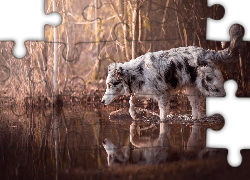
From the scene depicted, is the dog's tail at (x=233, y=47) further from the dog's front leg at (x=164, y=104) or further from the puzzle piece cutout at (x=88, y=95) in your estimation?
the dog's front leg at (x=164, y=104)

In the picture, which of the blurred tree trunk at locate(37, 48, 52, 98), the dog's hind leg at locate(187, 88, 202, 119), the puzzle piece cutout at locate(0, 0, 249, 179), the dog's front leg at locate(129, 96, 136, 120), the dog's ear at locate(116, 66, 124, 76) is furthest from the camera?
the blurred tree trunk at locate(37, 48, 52, 98)

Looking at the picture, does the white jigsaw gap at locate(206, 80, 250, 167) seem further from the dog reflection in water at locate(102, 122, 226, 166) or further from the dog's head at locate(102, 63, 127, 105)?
the dog's head at locate(102, 63, 127, 105)

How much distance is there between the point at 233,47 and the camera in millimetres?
5148

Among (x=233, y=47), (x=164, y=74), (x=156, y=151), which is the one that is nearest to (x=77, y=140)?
(x=156, y=151)

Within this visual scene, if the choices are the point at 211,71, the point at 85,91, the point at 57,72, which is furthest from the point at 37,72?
the point at 211,71

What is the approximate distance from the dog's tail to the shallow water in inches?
47.3

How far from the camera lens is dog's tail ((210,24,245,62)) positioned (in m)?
4.57

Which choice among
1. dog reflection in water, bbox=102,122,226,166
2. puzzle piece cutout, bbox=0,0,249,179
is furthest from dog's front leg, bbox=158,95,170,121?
dog reflection in water, bbox=102,122,226,166

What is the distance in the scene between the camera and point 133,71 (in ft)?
18.8

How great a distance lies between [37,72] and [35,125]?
290 centimetres

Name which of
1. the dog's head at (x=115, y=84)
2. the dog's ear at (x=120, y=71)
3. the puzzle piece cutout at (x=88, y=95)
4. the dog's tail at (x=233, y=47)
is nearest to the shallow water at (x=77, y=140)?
the puzzle piece cutout at (x=88, y=95)

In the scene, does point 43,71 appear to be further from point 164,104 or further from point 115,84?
point 164,104

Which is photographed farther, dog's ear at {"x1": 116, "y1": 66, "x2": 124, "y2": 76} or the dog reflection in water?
dog's ear at {"x1": 116, "y1": 66, "x2": 124, "y2": 76}

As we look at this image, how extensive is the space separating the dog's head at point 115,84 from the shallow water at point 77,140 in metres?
0.60
